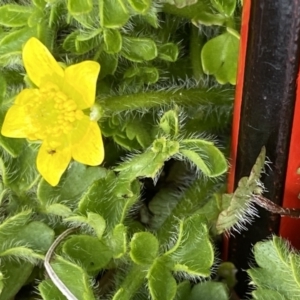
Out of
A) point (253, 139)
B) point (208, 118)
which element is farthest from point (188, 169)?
point (253, 139)

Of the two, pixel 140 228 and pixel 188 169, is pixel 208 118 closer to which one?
pixel 188 169

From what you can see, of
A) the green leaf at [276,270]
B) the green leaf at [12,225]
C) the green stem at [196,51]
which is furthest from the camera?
the green stem at [196,51]

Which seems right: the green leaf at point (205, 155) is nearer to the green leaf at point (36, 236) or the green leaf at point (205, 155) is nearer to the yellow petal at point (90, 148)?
the yellow petal at point (90, 148)

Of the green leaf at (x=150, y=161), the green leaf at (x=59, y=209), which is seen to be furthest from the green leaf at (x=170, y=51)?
the green leaf at (x=59, y=209)

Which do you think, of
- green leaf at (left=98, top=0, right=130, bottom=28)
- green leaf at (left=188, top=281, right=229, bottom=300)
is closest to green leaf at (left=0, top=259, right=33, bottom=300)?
green leaf at (left=188, top=281, right=229, bottom=300)

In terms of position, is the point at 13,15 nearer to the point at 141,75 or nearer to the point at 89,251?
the point at 141,75

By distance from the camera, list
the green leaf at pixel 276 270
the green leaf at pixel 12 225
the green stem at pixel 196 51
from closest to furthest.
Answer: the green leaf at pixel 276 270
the green leaf at pixel 12 225
the green stem at pixel 196 51

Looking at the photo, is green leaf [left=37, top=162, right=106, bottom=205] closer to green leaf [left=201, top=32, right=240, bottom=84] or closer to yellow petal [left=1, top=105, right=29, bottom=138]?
yellow petal [left=1, top=105, right=29, bottom=138]
